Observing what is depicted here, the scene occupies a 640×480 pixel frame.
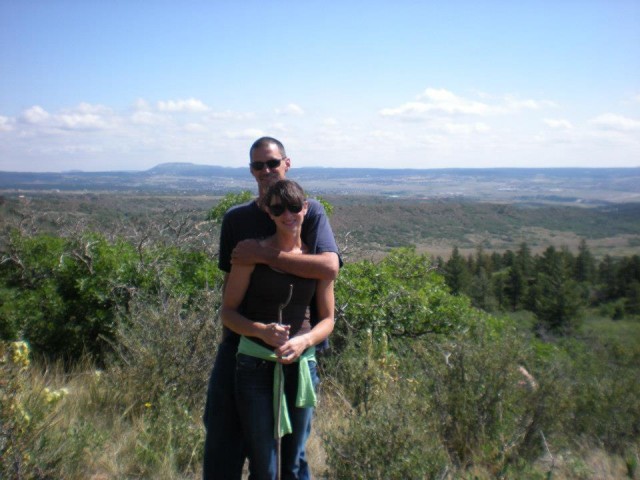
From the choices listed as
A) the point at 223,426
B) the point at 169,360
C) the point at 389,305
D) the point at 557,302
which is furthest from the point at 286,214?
the point at 557,302

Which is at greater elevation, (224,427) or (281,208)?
(281,208)

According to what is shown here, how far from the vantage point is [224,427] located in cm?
226

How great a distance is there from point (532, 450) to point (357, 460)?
49.4 inches

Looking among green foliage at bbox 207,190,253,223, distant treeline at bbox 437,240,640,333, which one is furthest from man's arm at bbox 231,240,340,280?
distant treeline at bbox 437,240,640,333

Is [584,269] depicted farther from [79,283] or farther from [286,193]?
→ [286,193]

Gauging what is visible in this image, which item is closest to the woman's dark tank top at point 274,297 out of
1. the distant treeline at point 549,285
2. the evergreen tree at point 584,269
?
the distant treeline at point 549,285

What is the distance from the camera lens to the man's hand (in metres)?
2.15

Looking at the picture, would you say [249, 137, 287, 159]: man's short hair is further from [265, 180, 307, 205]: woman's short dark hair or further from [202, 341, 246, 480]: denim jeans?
[202, 341, 246, 480]: denim jeans

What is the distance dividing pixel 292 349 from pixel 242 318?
0.75 ft

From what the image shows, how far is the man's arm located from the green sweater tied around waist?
1.02 ft

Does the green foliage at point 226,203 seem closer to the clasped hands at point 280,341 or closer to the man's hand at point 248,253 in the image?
the man's hand at point 248,253

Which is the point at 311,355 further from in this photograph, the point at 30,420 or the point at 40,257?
the point at 40,257

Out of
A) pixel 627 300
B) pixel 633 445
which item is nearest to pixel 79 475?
pixel 633 445

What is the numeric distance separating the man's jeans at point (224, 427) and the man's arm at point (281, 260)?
15.3 inches
